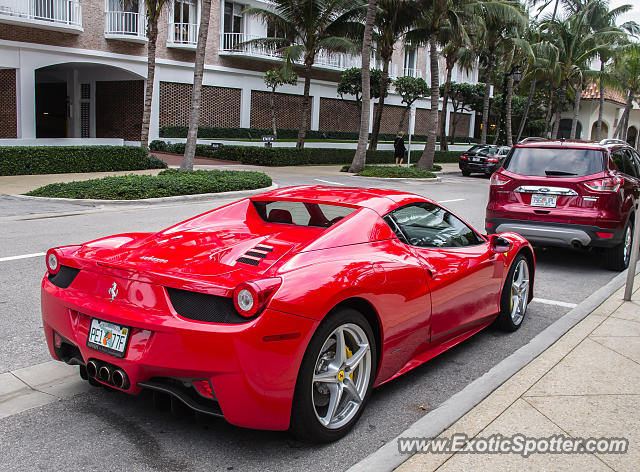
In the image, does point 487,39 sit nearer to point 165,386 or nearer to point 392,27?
point 392,27

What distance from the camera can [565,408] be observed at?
4078mm

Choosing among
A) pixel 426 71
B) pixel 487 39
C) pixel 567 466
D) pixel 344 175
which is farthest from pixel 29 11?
pixel 426 71

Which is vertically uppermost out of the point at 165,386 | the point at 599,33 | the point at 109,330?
the point at 599,33

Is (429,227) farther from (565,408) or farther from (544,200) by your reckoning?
(544,200)

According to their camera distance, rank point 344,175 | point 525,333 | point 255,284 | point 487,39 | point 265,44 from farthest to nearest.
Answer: point 487,39 → point 265,44 → point 344,175 → point 525,333 → point 255,284

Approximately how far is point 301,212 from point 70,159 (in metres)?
18.0

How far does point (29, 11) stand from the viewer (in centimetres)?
2497

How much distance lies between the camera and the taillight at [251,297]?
3.16m

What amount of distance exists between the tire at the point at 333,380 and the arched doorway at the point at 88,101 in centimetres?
2927

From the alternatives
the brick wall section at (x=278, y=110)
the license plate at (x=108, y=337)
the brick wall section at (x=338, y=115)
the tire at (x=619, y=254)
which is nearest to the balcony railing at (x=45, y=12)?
the brick wall section at (x=278, y=110)

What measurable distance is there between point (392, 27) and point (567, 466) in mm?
28477

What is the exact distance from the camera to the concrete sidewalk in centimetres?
339

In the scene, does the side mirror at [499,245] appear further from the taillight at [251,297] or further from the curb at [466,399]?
the taillight at [251,297]

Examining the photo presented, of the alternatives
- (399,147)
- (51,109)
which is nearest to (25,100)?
(51,109)
